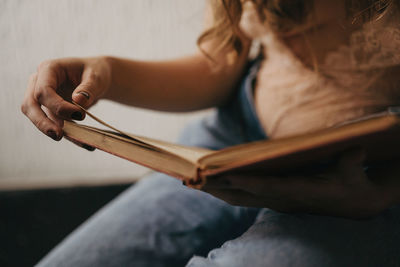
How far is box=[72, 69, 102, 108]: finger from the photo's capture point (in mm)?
352

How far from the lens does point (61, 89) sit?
1.41 feet

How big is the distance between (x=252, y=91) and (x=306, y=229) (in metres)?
0.35

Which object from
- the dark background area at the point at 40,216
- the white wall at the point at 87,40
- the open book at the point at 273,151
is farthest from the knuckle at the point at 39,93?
the dark background area at the point at 40,216

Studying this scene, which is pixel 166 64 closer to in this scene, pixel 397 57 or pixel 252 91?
pixel 252 91

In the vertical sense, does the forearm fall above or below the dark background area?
above

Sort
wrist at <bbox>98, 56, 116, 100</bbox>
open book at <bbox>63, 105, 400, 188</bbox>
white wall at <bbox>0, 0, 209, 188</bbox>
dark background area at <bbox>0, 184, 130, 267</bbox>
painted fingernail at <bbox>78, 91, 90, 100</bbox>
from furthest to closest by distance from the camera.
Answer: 1. dark background area at <bbox>0, 184, 130, 267</bbox>
2. white wall at <bbox>0, 0, 209, 188</bbox>
3. wrist at <bbox>98, 56, 116, 100</bbox>
4. painted fingernail at <bbox>78, 91, 90, 100</bbox>
5. open book at <bbox>63, 105, 400, 188</bbox>

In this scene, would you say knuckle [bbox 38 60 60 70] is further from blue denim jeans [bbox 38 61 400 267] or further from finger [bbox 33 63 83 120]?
blue denim jeans [bbox 38 61 400 267]

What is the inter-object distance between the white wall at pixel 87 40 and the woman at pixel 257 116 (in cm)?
27

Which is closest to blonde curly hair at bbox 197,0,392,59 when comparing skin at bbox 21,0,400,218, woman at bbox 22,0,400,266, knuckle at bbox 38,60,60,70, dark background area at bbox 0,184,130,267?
woman at bbox 22,0,400,266

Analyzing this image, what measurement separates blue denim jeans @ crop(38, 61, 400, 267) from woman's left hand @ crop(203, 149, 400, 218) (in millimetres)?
20

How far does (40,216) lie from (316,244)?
0.90 meters

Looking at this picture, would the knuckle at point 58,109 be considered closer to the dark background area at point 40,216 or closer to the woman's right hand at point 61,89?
the woman's right hand at point 61,89

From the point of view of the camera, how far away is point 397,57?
0.43 meters

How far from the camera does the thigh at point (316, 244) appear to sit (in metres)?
0.33
